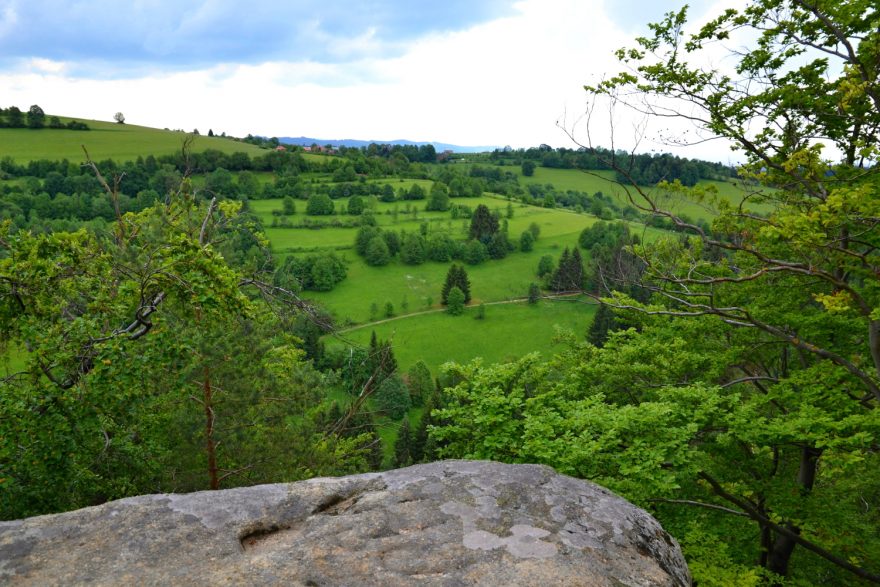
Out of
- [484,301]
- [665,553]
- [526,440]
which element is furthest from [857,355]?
[484,301]

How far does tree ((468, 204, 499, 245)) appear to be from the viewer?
12119 centimetres

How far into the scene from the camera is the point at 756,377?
13.0 metres

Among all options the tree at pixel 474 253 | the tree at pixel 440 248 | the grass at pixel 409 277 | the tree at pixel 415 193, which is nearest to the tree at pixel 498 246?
the grass at pixel 409 277

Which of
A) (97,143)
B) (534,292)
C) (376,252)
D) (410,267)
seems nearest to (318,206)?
(376,252)

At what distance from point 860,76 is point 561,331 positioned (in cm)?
942

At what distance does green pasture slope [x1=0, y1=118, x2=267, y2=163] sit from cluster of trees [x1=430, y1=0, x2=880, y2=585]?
4791 inches

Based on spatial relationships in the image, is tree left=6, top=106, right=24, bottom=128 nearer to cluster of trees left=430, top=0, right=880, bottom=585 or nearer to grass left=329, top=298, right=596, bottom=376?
grass left=329, top=298, right=596, bottom=376

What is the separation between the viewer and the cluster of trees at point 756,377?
9914 millimetres

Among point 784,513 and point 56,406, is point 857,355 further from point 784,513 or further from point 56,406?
point 56,406

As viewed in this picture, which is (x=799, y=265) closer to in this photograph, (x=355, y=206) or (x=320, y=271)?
(x=320, y=271)

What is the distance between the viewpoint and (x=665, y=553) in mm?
6359

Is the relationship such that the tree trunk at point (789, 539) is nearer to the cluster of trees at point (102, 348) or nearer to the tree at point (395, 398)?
the cluster of trees at point (102, 348)

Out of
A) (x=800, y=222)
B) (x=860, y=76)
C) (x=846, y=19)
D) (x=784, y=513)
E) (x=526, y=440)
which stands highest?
(x=846, y=19)

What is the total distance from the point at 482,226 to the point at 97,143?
107 metres
